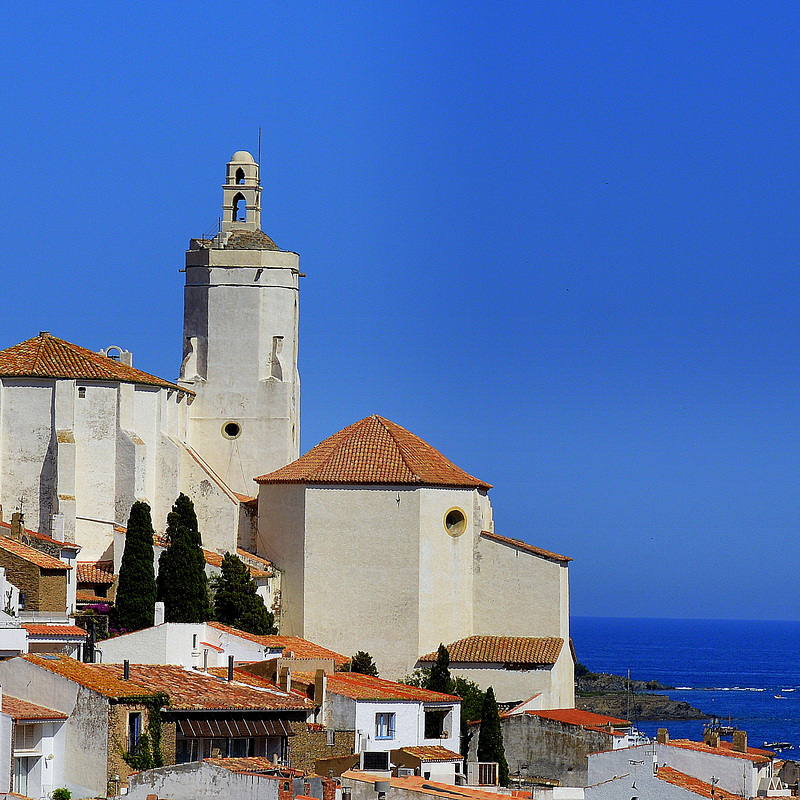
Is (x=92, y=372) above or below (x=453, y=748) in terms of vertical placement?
above

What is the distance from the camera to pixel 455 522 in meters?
53.5

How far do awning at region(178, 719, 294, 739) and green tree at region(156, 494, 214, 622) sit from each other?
13.4 metres

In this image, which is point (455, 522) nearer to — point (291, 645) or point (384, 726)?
point (291, 645)

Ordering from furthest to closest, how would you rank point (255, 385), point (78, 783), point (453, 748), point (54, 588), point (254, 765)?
point (255, 385)
point (54, 588)
point (453, 748)
point (78, 783)
point (254, 765)

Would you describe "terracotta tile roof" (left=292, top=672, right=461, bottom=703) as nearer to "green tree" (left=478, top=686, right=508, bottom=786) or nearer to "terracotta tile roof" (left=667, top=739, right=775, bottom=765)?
"green tree" (left=478, top=686, right=508, bottom=786)

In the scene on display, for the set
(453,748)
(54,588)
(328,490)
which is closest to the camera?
(453,748)

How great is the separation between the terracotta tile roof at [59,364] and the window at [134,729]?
23311mm

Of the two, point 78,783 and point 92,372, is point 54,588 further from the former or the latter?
point 78,783

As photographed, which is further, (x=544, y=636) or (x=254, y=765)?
(x=544, y=636)

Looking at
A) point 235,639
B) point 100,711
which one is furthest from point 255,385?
point 100,711

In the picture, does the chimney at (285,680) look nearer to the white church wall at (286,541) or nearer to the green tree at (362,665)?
the green tree at (362,665)

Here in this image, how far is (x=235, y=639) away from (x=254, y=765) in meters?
13.9

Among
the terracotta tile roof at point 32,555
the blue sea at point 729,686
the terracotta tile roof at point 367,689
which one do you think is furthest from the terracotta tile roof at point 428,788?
the blue sea at point 729,686

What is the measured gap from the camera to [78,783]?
3056cm
